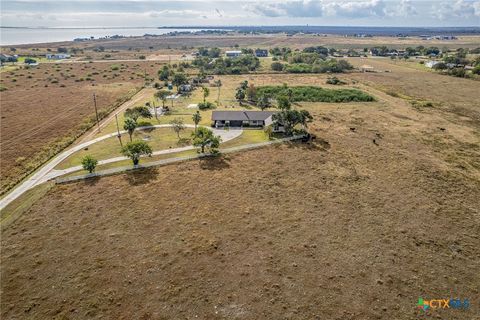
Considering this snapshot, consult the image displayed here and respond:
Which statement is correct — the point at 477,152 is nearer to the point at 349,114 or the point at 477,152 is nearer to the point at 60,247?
the point at 349,114

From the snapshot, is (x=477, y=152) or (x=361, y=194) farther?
(x=477, y=152)

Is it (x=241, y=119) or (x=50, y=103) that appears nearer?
(x=241, y=119)

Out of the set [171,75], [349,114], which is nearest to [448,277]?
[349,114]

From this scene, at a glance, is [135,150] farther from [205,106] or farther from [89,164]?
[205,106]

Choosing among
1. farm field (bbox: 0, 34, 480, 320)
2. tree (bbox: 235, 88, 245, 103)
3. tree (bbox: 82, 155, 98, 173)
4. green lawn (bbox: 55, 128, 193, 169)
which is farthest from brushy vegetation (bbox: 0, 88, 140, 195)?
tree (bbox: 235, 88, 245, 103)

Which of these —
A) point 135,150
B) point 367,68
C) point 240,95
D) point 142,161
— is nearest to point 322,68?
point 367,68
